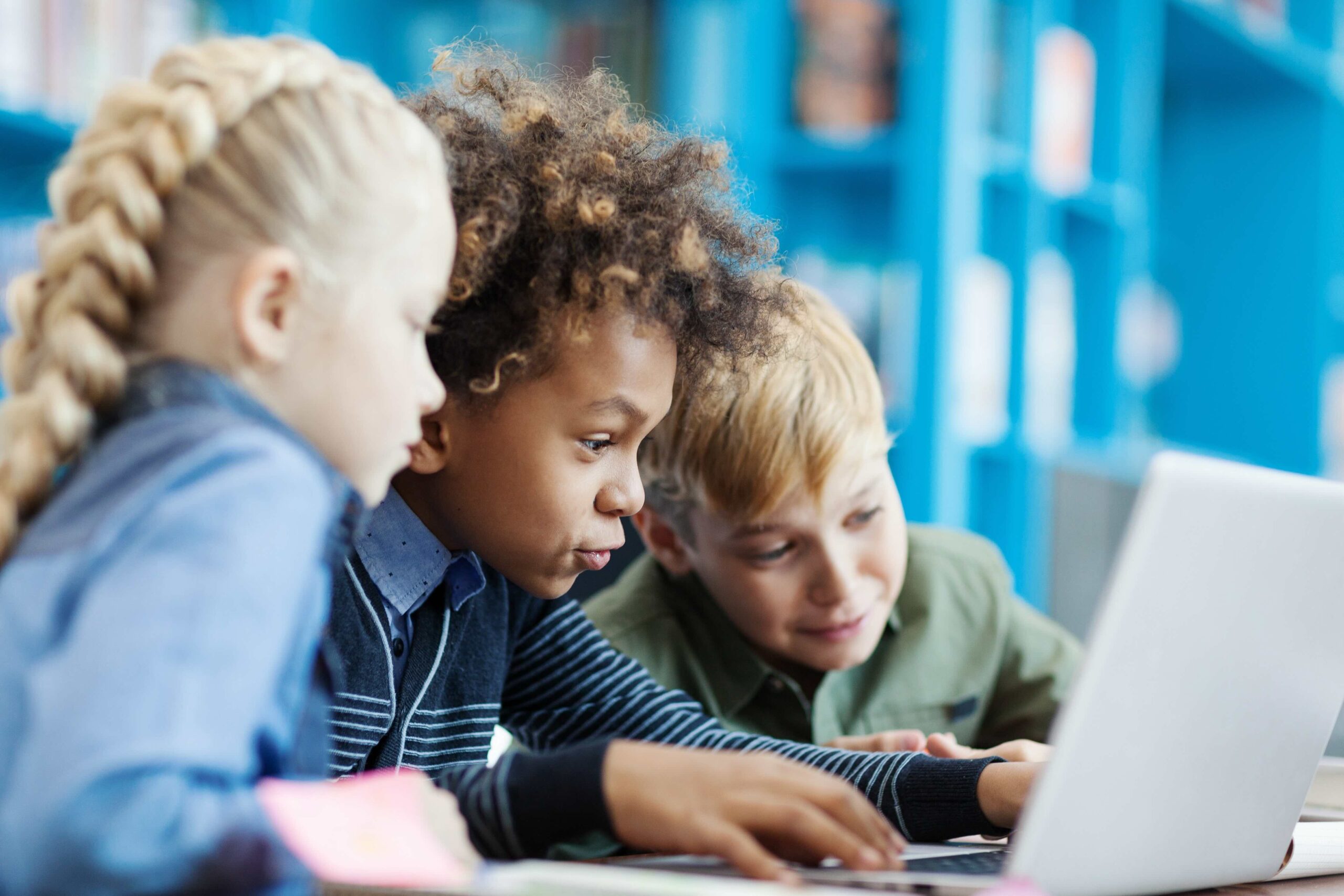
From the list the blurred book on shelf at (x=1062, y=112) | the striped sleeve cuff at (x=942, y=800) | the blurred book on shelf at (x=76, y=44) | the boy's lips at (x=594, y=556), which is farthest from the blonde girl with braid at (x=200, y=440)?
the blurred book on shelf at (x=1062, y=112)

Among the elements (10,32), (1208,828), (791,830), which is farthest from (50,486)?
(10,32)

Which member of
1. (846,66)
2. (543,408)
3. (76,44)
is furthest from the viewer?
(846,66)

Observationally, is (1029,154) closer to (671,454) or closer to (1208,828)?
(671,454)

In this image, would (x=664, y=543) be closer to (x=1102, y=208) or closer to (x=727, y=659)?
(x=727, y=659)

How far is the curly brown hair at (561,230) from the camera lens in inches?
37.6

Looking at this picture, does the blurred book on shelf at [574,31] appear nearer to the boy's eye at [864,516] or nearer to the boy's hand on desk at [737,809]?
the boy's eye at [864,516]

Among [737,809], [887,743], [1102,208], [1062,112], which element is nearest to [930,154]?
[1062,112]

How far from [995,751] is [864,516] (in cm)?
32

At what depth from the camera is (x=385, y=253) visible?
26.4 inches

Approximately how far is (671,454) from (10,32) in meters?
1.13

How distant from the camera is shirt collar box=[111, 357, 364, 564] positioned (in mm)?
593

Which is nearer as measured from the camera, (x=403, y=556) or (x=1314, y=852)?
(x=1314, y=852)

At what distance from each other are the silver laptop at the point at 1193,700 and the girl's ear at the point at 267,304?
36 cm

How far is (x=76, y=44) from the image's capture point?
187cm
